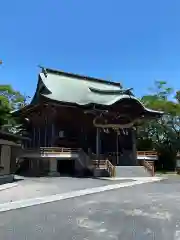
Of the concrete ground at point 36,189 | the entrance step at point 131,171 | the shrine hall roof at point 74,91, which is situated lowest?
the concrete ground at point 36,189

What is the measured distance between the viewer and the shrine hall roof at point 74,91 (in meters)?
31.7

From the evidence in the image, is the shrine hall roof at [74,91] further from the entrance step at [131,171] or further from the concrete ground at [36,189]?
the concrete ground at [36,189]

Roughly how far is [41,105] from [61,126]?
3.06m

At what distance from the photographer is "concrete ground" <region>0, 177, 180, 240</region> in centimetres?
659

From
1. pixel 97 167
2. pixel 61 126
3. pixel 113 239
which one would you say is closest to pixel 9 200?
pixel 113 239

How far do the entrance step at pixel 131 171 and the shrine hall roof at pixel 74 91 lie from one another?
6.54 m

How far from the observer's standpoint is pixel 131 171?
28.0 meters

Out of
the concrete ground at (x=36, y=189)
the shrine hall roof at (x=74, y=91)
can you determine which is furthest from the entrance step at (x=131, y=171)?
the concrete ground at (x=36, y=189)

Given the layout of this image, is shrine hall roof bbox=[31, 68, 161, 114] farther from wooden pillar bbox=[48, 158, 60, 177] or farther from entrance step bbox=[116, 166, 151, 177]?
entrance step bbox=[116, 166, 151, 177]

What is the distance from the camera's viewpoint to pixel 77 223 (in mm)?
7758

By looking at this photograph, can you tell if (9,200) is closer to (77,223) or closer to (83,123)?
(77,223)

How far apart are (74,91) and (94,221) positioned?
28.5m

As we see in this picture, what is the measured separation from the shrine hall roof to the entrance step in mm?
6542

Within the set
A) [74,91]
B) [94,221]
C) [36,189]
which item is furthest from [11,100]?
[94,221]
